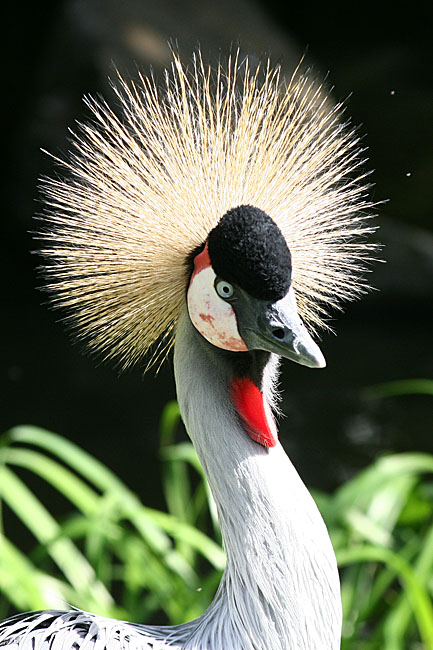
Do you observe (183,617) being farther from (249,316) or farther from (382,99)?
(382,99)

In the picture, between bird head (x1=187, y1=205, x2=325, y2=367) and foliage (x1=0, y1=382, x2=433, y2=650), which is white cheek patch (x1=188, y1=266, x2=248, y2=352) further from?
foliage (x1=0, y1=382, x2=433, y2=650)

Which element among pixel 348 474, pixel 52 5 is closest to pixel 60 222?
pixel 348 474

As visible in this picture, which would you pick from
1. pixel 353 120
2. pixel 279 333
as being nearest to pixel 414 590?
pixel 279 333

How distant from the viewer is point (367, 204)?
1192 mm

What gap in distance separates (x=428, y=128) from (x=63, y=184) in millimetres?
3178

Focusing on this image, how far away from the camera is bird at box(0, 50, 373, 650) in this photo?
103 cm

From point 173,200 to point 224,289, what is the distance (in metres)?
0.17

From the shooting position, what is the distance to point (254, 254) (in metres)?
0.98

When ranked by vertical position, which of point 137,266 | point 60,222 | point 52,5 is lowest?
point 137,266

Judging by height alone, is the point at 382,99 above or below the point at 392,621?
above

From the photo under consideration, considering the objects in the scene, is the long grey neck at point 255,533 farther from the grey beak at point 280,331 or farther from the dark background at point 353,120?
the dark background at point 353,120

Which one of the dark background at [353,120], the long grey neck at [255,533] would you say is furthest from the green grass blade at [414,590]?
the dark background at [353,120]

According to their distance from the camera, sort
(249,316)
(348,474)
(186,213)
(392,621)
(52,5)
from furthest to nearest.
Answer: (52,5)
(348,474)
(392,621)
(186,213)
(249,316)

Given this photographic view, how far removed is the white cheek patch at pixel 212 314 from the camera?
3.40 feet
